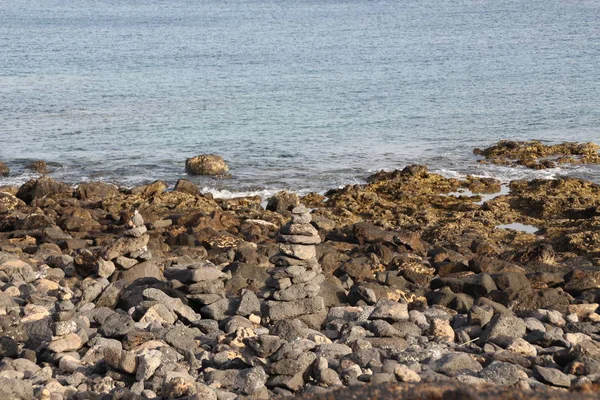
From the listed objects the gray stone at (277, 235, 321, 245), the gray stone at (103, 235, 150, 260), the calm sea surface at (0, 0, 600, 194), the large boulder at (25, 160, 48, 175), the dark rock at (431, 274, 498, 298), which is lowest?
the calm sea surface at (0, 0, 600, 194)

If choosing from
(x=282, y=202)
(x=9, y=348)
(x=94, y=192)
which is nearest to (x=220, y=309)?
(x=9, y=348)

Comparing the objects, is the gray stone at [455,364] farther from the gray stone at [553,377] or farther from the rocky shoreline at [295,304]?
the gray stone at [553,377]

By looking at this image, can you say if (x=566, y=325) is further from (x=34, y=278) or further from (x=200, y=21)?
(x=200, y=21)

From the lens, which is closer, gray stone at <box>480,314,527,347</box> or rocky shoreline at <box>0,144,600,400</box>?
rocky shoreline at <box>0,144,600,400</box>

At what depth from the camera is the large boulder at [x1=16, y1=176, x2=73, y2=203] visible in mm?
30703

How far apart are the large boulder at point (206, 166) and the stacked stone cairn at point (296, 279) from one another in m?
21.2

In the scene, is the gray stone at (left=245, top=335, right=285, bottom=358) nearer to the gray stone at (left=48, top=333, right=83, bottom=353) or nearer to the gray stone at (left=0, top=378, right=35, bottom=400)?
the gray stone at (left=48, top=333, right=83, bottom=353)

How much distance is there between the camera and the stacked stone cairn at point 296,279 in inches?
597

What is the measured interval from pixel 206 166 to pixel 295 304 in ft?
72.4

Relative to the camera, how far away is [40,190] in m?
30.8

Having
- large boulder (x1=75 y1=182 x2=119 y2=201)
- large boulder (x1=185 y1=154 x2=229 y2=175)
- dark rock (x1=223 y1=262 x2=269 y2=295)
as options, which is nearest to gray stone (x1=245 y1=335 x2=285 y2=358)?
dark rock (x1=223 y1=262 x2=269 y2=295)

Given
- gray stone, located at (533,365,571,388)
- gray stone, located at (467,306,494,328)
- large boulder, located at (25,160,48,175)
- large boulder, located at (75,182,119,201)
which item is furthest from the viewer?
large boulder, located at (25,160,48,175)

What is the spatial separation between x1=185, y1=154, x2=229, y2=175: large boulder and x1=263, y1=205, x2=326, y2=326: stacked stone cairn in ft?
A: 69.4

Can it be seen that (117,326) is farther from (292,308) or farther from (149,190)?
(149,190)
